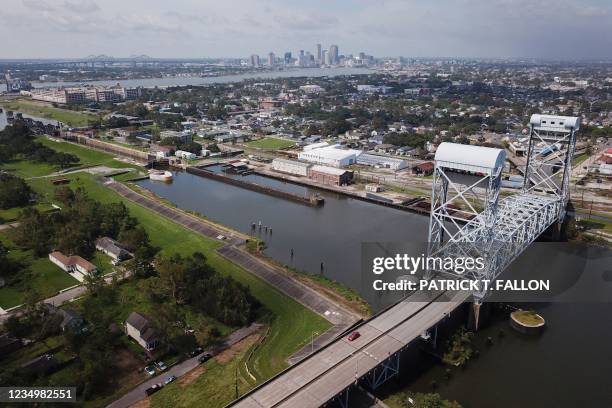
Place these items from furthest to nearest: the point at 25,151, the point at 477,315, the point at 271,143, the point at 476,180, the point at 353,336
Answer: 1. the point at 271,143
2. the point at 25,151
3. the point at 477,315
4. the point at 476,180
5. the point at 353,336

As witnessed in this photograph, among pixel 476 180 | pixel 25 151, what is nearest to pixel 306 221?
pixel 476 180

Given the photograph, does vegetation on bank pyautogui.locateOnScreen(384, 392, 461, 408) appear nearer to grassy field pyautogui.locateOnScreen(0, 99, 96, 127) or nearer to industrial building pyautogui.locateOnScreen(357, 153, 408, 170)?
industrial building pyautogui.locateOnScreen(357, 153, 408, 170)

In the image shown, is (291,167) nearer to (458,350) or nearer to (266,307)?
(266,307)

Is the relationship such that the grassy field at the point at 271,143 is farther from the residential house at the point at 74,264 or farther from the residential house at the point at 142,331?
the residential house at the point at 142,331

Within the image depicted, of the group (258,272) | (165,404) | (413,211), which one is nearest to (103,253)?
(258,272)

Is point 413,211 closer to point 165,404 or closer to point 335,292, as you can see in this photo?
point 335,292

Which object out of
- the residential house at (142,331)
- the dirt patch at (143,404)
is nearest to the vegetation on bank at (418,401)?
the dirt patch at (143,404)
